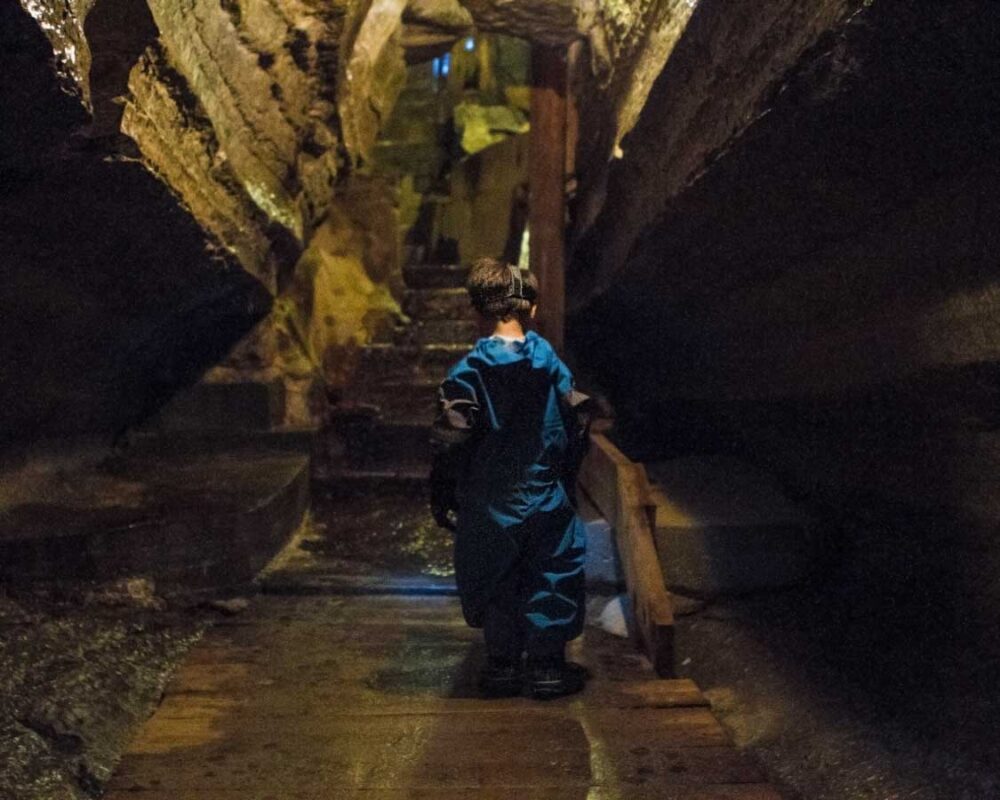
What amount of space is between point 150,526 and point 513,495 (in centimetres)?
191

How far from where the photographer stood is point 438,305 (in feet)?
29.8

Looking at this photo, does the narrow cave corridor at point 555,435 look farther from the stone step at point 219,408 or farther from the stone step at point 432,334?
the stone step at point 432,334

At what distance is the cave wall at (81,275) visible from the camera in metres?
2.05

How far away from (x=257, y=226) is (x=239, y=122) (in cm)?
59

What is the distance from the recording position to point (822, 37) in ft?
6.75

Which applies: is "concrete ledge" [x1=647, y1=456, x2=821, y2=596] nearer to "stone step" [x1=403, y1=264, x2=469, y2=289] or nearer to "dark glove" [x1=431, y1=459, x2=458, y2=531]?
"dark glove" [x1=431, y1=459, x2=458, y2=531]

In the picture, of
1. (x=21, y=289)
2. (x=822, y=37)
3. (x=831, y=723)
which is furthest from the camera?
(x=21, y=289)

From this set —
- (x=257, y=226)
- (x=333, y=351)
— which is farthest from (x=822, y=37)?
(x=333, y=351)

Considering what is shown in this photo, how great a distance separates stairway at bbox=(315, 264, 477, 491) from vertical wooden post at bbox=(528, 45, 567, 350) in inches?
50.2

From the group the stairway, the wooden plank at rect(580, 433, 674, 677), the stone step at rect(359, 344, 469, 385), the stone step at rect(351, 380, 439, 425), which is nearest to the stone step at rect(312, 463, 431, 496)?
the stairway

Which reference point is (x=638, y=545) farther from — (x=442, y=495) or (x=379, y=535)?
(x=379, y=535)

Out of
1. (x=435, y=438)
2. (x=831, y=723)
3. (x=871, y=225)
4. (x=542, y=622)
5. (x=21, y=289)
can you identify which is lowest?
(x=831, y=723)

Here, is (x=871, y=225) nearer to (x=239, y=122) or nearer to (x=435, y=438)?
(x=435, y=438)

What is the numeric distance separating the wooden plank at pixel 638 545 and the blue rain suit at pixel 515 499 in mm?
334
